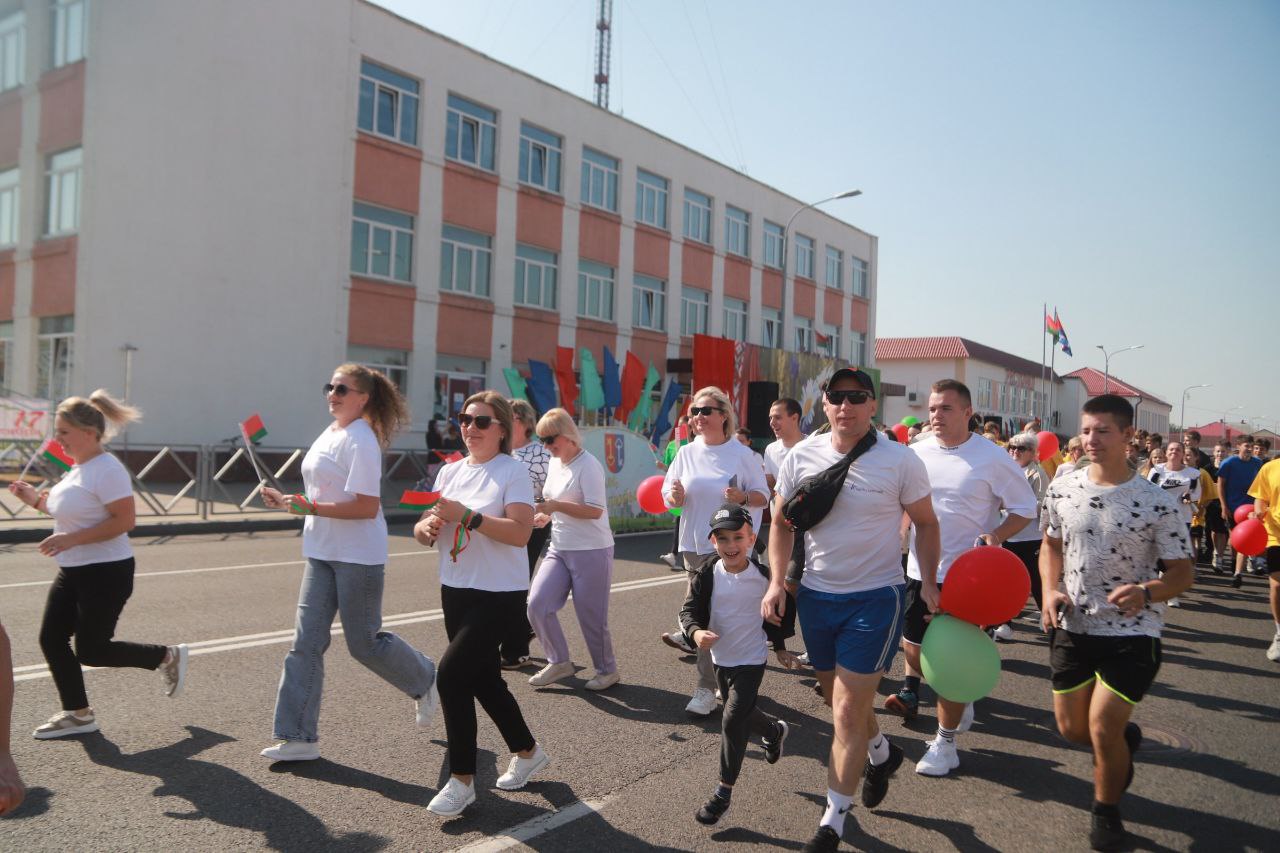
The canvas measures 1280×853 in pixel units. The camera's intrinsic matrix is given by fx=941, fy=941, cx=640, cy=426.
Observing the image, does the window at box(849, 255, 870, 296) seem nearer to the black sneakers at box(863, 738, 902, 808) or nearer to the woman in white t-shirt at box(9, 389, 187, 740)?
the black sneakers at box(863, 738, 902, 808)

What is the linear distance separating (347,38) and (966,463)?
20.5 metres

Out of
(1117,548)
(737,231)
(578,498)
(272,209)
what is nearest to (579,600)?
(578,498)

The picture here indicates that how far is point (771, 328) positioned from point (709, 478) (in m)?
31.5

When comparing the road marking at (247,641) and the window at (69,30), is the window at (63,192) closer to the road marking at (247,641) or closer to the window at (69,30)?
the window at (69,30)

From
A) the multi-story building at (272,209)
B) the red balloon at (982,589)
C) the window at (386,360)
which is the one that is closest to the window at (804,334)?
the multi-story building at (272,209)

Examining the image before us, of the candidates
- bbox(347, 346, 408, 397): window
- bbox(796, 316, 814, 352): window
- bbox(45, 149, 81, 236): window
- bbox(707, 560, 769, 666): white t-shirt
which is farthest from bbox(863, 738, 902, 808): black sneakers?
bbox(796, 316, 814, 352): window

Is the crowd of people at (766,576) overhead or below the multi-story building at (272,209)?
below

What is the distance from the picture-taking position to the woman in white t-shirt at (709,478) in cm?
618

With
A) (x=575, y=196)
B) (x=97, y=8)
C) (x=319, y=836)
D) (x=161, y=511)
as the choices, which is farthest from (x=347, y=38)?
(x=319, y=836)

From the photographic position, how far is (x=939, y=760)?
482 cm

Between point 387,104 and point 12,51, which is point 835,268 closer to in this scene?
point 387,104

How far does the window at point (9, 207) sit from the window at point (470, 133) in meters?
9.56

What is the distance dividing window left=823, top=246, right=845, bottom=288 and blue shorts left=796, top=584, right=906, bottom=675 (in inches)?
1494

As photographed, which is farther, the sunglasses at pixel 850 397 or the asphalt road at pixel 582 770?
the sunglasses at pixel 850 397
